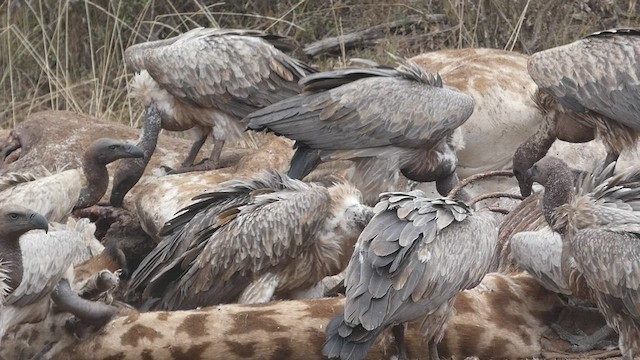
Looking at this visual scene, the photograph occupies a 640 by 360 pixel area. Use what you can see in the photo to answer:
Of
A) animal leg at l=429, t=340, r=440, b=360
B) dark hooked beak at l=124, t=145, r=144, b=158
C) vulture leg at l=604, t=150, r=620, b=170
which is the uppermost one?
dark hooked beak at l=124, t=145, r=144, b=158

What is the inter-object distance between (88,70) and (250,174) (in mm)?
4172

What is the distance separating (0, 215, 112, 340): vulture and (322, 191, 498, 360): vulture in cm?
130

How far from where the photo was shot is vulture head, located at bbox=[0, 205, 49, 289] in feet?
21.2

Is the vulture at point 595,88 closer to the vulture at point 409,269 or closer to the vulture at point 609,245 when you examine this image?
the vulture at point 609,245

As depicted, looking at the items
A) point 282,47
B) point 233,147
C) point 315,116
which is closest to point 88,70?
point 233,147

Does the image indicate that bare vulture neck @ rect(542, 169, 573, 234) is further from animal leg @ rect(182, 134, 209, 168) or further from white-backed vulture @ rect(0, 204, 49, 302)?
animal leg @ rect(182, 134, 209, 168)

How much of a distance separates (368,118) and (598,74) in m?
1.38

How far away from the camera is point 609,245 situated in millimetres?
6266

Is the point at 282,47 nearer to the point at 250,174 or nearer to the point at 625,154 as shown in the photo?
the point at 250,174

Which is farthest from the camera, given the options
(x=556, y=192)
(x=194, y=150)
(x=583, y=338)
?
(x=194, y=150)

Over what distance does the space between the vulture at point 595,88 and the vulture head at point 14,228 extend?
2.99 meters

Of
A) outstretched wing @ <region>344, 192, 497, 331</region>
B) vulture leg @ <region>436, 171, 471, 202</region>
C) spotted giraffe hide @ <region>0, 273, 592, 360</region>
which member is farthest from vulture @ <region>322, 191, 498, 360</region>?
vulture leg @ <region>436, 171, 471, 202</region>

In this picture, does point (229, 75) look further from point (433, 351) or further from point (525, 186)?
point (433, 351)

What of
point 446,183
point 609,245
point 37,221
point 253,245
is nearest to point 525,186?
point 446,183
